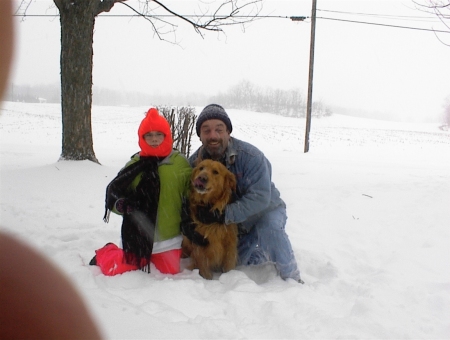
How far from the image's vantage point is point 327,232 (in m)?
4.65

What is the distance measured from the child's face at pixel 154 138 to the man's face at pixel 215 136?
17.4 inches

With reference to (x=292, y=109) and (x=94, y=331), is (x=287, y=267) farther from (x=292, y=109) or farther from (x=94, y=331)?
(x=292, y=109)

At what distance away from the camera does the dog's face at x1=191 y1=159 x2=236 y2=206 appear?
3043 mm

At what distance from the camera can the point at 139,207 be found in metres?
3.02

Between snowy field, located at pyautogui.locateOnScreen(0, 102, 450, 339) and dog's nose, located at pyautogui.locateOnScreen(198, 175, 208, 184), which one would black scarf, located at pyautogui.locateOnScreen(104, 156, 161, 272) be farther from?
dog's nose, located at pyautogui.locateOnScreen(198, 175, 208, 184)

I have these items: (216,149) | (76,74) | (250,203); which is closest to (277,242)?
(250,203)

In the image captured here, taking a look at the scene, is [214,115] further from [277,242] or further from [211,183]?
[277,242]

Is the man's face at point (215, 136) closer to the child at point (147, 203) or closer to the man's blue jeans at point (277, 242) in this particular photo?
the child at point (147, 203)

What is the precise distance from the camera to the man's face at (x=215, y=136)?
10.8ft

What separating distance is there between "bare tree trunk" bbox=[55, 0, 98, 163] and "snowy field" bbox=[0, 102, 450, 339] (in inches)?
18.7

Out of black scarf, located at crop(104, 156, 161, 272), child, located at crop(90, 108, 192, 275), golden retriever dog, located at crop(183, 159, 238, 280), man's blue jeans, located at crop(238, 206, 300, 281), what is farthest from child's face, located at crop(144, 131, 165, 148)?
man's blue jeans, located at crop(238, 206, 300, 281)

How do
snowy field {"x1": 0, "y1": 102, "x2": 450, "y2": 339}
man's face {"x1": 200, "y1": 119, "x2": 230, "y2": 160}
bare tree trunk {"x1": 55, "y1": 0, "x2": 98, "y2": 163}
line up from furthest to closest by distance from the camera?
bare tree trunk {"x1": 55, "y1": 0, "x2": 98, "y2": 163}
man's face {"x1": 200, "y1": 119, "x2": 230, "y2": 160}
snowy field {"x1": 0, "y1": 102, "x2": 450, "y2": 339}

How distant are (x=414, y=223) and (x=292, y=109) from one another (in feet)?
136

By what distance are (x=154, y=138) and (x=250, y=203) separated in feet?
3.23
